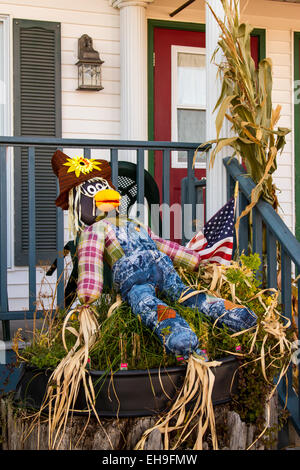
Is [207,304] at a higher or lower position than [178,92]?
lower

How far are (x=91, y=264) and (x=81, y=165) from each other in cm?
57

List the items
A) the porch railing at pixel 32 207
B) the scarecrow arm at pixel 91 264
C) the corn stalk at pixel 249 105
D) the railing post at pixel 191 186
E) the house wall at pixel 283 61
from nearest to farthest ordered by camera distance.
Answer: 1. the scarecrow arm at pixel 91 264
2. the corn stalk at pixel 249 105
3. the porch railing at pixel 32 207
4. the railing post at pixel 191 186
5. the house wall at pixel 283 61

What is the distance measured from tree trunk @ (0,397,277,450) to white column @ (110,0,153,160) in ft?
10.6

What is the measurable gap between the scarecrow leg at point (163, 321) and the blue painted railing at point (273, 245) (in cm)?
62

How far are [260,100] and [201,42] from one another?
2610mm

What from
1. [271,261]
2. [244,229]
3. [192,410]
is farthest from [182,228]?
[192,410]

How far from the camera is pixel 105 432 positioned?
2.15 meters

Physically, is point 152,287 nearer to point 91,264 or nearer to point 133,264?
point 133,264

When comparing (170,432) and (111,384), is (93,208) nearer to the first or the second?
(111,384)

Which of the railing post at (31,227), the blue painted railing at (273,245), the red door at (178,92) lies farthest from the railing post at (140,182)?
the red door at (178,92)

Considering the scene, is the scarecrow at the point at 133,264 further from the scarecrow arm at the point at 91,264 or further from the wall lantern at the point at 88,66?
the wall lantern at the point at 88,66

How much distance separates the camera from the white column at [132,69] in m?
5.15

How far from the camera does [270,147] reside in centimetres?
316
